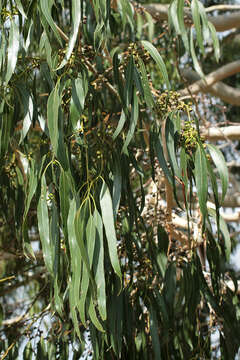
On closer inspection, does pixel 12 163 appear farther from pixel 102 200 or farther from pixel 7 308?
pixel 7 308

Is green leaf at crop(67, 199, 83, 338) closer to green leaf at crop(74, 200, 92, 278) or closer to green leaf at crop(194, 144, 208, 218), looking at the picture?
green leaf at crop(74, 200, 92, 278)

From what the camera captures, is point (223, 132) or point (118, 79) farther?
point (223, 132)

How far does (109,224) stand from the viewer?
128cm

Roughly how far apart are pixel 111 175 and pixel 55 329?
0.70 metres

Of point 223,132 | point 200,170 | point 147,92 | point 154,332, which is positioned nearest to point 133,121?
point 147,92

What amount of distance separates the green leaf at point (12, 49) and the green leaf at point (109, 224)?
34cm

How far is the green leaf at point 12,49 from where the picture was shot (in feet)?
4.65

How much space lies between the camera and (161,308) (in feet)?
5.82

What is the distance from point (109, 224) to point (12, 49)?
0.50 m

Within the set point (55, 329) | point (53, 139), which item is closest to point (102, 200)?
point (53, 139)

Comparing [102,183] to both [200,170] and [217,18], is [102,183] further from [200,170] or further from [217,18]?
[217,18]

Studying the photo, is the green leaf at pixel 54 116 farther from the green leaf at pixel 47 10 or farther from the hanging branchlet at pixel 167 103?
the hanging branchlet at pixel 167 103

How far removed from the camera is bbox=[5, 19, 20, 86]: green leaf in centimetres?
142

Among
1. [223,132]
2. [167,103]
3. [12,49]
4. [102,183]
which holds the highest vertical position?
[223,132]
